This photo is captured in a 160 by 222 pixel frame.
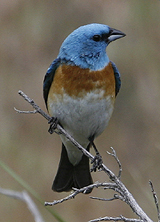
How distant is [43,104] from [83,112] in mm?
2355

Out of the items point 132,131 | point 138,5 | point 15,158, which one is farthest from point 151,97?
point 15,158

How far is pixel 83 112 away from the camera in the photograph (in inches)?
163

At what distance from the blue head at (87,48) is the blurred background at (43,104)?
1789 millimetres

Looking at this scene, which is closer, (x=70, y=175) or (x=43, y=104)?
(x=70, y=175)

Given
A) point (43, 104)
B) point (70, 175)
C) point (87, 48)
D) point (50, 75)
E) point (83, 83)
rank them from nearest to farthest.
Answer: point (83, 83)
point (87, 48)
point (50, 75)
point (70, 175)
point (43, 104)

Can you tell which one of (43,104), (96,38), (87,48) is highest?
(43,104)

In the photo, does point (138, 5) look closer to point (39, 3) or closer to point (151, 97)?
point (151, 97)

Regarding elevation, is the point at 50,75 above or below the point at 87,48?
below

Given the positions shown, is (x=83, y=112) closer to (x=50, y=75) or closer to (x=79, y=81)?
(x=79, y=81)

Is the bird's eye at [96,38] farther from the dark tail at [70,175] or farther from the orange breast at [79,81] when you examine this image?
the dark tail at [70,175]

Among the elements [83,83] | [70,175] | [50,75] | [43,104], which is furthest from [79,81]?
[43,104]

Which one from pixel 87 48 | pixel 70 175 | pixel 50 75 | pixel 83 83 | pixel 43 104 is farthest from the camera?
pixel 43 104

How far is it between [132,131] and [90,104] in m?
2.28

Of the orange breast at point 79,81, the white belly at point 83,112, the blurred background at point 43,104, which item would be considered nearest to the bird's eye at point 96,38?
the orange breast at point 79,81
